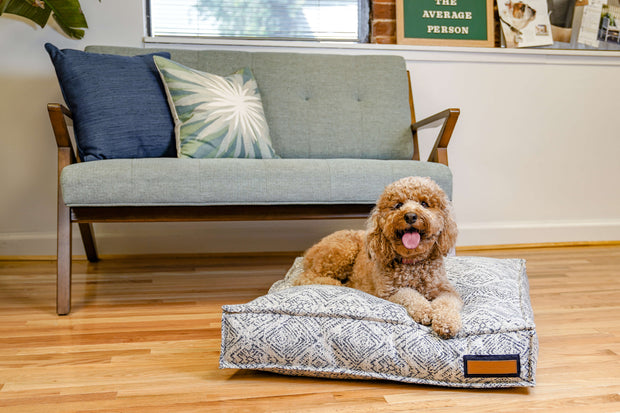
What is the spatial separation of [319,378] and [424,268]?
1.38 feet

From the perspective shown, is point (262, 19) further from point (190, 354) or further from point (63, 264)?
point (190, 354)

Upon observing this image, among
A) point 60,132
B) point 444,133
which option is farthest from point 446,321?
point 60,132

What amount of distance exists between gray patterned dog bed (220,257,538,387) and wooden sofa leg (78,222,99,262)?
1400 mm

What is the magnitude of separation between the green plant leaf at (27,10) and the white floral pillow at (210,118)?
2.46 feet

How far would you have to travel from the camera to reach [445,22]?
288 cm

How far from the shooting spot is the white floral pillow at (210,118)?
2.01 metres

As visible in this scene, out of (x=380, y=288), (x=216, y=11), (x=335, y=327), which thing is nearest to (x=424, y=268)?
(x=380, y=288)

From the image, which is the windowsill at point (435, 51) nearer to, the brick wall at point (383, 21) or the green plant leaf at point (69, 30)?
the brick wall at point (383, 21)

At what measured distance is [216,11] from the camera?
2.80 meters

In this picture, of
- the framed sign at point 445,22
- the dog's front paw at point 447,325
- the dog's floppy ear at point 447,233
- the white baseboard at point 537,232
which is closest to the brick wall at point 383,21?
the framed sign at point 445,22

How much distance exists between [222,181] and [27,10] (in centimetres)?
138

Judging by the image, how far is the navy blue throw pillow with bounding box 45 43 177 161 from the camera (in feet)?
6.47

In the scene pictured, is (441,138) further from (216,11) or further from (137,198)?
(216,11)

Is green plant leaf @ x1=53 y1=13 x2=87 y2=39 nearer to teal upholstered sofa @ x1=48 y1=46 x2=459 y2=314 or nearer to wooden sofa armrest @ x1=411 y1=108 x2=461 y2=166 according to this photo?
teal upholstered sofa @ x1=48 y1=46 x2=459 y2=314
